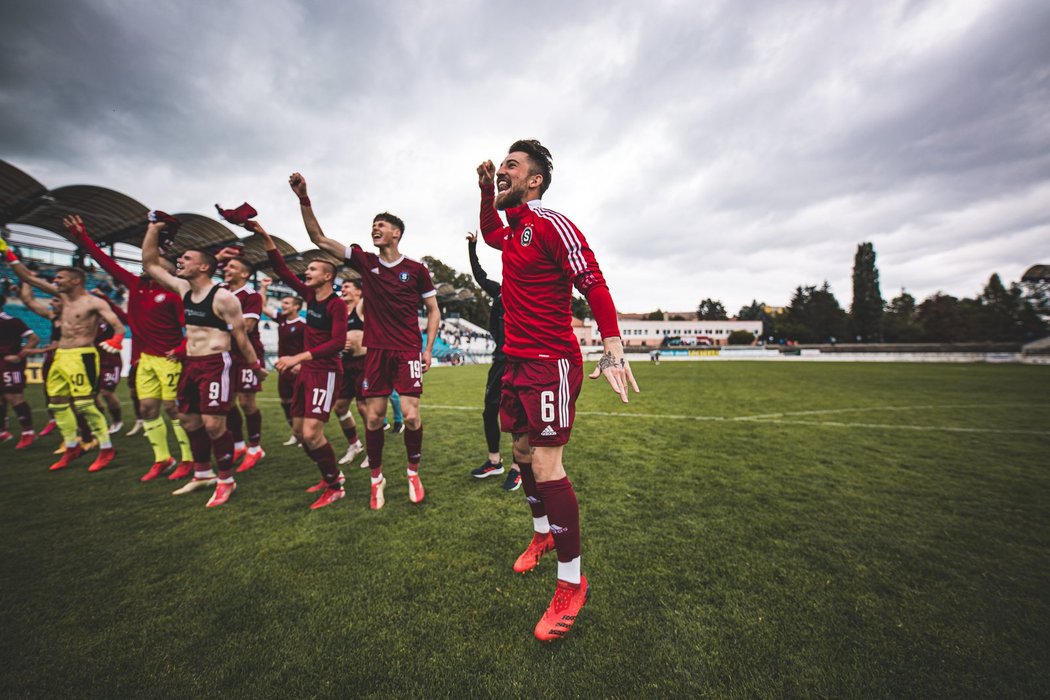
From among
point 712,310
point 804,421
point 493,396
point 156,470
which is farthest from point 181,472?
point 712,310

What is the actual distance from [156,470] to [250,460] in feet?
2.88

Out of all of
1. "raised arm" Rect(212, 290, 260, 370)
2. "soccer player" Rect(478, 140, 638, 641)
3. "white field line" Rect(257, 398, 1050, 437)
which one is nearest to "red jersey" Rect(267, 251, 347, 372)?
"raised arm" Rect(212, 290, 260, 370)

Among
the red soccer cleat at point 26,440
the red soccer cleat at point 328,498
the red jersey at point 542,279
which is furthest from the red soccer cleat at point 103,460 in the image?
the red jersey at point 542,279

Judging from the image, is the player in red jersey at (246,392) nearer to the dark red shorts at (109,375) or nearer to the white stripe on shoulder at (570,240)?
the dark red shorts at (109,375)

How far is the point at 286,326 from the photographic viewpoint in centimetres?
587

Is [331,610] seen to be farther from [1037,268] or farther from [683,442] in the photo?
[1037,268]

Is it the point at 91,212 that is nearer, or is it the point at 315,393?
the point at 315,393

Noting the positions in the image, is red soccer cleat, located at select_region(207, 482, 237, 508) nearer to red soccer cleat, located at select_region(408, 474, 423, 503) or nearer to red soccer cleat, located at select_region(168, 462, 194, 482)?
red soccer cleat, located at select_region(168, 462, 194, 482)

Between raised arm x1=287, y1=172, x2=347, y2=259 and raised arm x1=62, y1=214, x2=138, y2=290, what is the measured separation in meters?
2.31

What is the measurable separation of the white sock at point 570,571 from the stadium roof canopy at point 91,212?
16.5m

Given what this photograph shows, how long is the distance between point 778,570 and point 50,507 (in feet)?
19.1

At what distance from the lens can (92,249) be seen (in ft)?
14.4

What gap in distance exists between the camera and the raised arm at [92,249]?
13.5 ft

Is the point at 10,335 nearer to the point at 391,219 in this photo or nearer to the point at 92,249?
the point at 92,249
